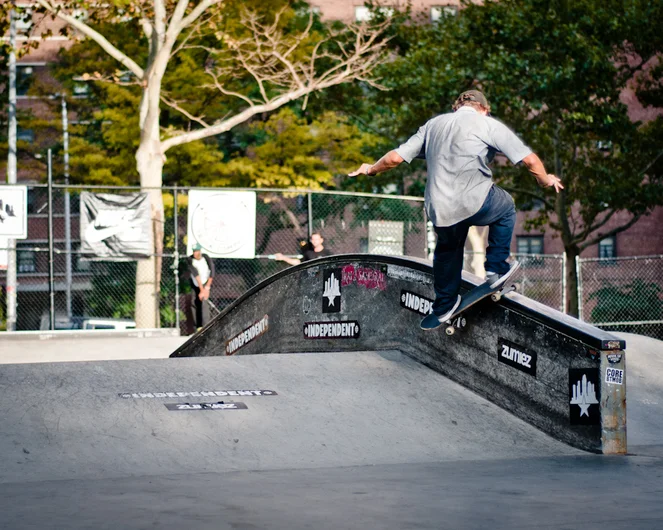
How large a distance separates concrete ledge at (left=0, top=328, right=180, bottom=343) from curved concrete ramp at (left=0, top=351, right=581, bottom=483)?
846 cm

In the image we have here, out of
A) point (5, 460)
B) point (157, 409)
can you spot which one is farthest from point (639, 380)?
point (5, 460)

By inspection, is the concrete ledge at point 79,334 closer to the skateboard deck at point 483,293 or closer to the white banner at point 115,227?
the white banner at point 115,227

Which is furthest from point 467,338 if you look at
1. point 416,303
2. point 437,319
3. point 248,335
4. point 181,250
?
point 181,250

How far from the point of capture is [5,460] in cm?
493

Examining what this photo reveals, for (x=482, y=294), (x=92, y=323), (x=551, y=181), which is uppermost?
(x=551, y=181)

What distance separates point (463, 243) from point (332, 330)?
9.34ft

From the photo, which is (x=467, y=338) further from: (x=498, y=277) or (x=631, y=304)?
(x=631, y=304)

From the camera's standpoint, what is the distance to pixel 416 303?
25.2 ft

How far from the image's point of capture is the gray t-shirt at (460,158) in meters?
6.13

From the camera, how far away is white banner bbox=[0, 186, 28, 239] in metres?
14.9

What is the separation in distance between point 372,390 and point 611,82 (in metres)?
21.5

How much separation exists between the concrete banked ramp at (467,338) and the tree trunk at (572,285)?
1275cm

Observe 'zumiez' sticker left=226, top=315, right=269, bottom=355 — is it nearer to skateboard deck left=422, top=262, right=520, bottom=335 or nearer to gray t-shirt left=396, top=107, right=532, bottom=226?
skateboard deck left=422, top=262, right=520, bottom=335

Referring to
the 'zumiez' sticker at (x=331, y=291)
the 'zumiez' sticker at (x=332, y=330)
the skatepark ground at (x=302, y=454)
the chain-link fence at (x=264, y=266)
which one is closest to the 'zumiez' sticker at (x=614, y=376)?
the skatepark ground at (x=302, y=454)
